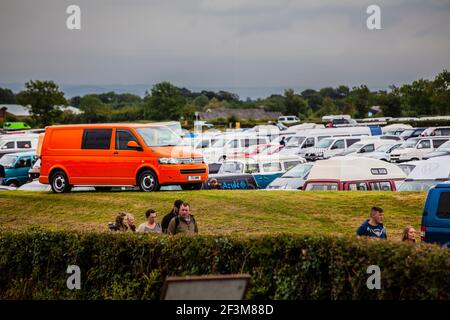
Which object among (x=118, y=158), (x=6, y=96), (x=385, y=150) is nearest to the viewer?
(x=118, y=158)

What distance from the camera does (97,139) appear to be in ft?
70.0

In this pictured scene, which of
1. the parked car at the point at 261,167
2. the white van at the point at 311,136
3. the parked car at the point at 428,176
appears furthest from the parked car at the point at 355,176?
the white van at the point at 311,136

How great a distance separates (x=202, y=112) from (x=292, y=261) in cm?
7432

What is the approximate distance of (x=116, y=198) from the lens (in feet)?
66.7

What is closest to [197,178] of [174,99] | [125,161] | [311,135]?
[125,161]

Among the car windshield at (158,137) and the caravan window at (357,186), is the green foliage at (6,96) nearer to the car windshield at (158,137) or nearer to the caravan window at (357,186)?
the car windshield at (158,137)

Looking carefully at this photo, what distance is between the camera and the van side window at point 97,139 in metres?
21.3

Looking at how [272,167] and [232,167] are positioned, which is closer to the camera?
[272,167]

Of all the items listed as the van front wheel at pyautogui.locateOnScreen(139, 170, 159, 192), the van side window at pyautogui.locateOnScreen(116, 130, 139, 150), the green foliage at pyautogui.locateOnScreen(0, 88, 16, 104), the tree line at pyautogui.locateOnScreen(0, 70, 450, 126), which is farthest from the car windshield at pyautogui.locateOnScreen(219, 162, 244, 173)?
the green foliage at pyautogui.locateOnScreen(0, 88, 16, 104)

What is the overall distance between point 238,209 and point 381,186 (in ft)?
19.5

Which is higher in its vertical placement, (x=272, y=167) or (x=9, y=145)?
Result: (x=9, y=145)

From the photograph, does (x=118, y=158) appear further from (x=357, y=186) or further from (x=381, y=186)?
(x=381, y=186)

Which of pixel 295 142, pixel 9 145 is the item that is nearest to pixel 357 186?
pixel 295 142

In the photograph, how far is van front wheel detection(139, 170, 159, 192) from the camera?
826 inches
